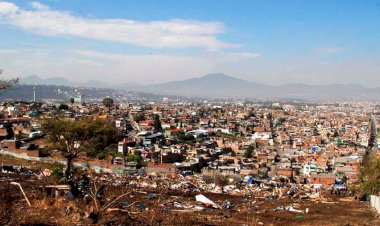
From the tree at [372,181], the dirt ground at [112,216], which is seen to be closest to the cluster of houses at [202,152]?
the tree at [372,181]

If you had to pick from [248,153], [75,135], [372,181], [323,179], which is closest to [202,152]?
[248,153]

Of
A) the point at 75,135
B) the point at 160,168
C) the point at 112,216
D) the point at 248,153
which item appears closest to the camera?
the point at 112,216

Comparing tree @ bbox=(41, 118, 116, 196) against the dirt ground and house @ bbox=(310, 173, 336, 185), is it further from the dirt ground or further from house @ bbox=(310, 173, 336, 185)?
house @ bbox=(310, 173, 336, 185)

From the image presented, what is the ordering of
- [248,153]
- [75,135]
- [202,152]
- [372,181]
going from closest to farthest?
[75,135], [372,181], [202,152], [248,153]

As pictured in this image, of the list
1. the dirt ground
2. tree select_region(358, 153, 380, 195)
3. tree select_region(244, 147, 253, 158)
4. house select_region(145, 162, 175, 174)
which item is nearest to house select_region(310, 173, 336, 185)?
tree select_region(358, 153, 380, 195)

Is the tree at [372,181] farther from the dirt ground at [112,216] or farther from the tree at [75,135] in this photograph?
the tree at [75,135]

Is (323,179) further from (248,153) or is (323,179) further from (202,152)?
(248,153)

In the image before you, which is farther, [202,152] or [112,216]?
[202,152]

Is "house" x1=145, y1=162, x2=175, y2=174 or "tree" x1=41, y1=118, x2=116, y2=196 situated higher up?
"tree" x1=41, y1=118, x2=116, y2=196

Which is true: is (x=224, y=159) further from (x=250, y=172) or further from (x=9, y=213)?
(x=9, y=213)
